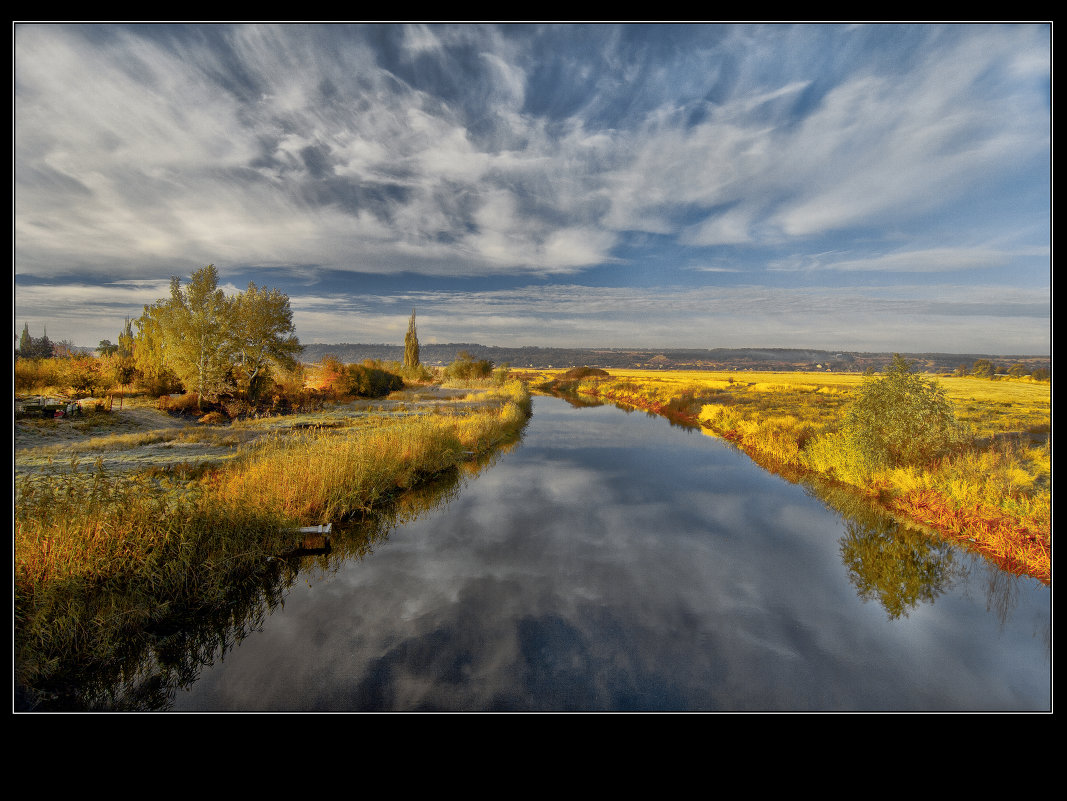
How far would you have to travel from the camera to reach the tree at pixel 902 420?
10156 mm

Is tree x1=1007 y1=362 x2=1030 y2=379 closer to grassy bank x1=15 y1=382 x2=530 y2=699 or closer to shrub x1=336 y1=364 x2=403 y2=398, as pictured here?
grassy bank x1=15 y1=382 x2=530 y2=699


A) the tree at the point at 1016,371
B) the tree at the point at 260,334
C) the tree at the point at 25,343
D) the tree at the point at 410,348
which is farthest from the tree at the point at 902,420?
the tree at the point at 410,348

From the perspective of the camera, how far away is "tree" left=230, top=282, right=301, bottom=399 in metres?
16.5

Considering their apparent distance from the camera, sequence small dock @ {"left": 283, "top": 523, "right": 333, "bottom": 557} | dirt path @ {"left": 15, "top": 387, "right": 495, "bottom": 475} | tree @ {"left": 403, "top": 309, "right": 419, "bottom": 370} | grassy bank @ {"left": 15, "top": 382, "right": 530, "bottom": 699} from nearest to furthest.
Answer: grassy bank @ {"left": 15, "top": 382, "right": 530, "bottom": 699} < small dock @ {"left": 283, "top": 523, "right": 333, "bottom": 557} < dirt path @ {"left": 15, "top": 387, "right": 495, "bottom": 475} < tree @ {"left": 403, "top": 309, "right": 419, "bottom": 370}

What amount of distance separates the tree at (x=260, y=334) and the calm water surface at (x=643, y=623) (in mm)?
13003

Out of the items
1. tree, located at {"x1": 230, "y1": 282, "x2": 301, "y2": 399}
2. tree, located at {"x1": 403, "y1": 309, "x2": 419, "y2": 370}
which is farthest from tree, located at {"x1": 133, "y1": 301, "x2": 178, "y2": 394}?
tree, located at {"x1": 403, "y1": 309, "x2": 419, "y2": 370}

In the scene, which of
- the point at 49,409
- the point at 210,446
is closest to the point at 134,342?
the point at 49,409

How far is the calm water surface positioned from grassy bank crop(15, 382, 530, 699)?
3.34 ft

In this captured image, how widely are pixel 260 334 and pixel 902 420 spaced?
73.9ft

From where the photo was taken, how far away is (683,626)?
562 centimetres

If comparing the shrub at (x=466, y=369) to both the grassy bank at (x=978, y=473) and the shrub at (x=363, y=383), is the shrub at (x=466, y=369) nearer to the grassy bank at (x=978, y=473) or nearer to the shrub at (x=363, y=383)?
the shrub at (x=363, y=383)

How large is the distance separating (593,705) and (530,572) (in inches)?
116

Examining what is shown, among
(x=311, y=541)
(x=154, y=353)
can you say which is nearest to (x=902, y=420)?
(x=311, y=541)
